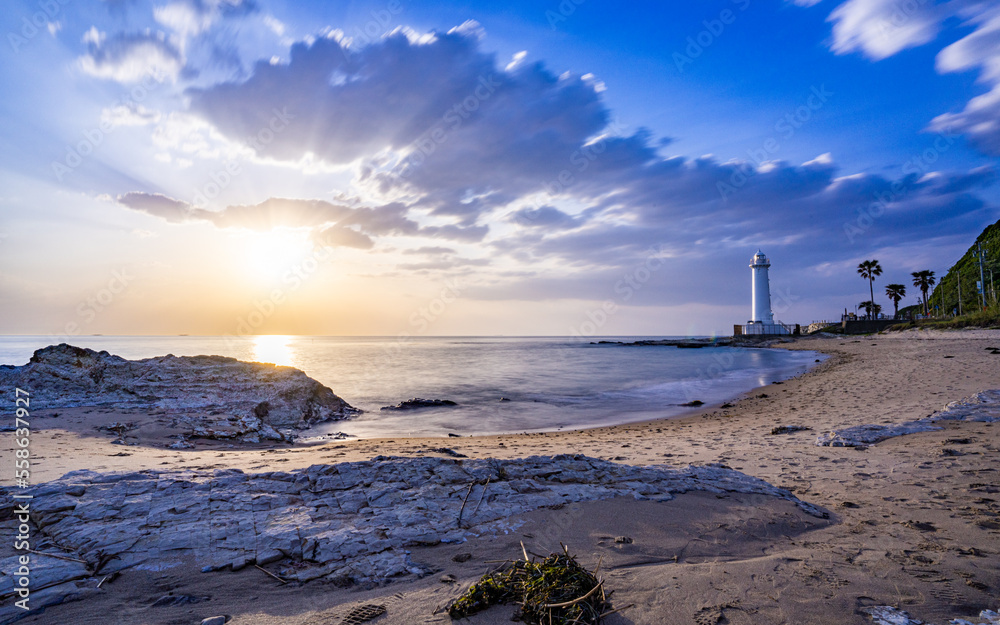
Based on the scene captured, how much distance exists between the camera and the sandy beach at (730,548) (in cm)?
300

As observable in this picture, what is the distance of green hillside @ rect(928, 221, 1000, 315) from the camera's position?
5468 centimetres

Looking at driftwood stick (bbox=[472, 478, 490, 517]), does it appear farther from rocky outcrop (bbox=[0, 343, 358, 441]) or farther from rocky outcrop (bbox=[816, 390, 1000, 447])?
rocky outcrop (bbox=[0, 343, 358, 441])

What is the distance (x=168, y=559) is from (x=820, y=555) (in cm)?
581

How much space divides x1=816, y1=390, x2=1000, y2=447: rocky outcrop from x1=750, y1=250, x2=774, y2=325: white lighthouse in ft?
228

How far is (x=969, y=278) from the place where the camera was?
62.9 meters

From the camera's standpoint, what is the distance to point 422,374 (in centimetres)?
3425

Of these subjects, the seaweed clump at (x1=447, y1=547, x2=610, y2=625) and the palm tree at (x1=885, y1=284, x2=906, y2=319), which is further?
the palm tree at (x1=885, y1=284, x2=906, y2=319)

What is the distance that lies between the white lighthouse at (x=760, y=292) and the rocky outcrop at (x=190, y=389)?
2957 inches

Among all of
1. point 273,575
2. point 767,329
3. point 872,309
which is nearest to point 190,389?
point 273,575

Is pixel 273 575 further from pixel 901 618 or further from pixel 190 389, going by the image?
pixel 190 389

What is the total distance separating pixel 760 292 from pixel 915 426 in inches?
3004

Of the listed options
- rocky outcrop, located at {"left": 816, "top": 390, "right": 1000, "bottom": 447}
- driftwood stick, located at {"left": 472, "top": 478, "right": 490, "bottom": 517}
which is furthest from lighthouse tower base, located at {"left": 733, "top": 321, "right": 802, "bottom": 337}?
driftwood stick, located at {"left": 472, "top": 478, "right": 490, "bottom": 517}

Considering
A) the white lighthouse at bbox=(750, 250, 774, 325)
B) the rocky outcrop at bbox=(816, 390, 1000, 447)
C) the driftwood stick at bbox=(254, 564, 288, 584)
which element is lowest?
the rocky outcrop at bbox=(816, 390, 1000, 447)

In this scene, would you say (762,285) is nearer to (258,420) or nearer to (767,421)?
(767,421)
